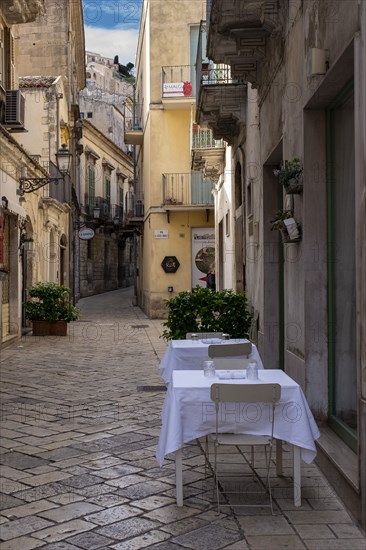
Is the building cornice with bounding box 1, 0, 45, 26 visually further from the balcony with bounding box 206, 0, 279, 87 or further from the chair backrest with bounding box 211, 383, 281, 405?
the chair backrest with bounding box 211, 383, 281, 405

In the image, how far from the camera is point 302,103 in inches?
231

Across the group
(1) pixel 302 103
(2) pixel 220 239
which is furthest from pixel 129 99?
(1) pixel 302 103

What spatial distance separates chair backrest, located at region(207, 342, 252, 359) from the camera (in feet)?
20.3

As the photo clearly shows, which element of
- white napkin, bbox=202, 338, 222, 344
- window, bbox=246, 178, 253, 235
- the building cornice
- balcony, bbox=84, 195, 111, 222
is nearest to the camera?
white napkin, bbox=202, 338, 222, 344

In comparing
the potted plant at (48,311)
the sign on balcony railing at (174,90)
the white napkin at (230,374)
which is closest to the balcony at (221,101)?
the potted plant at (48,311)

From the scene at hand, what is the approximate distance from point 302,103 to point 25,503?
12.1ft

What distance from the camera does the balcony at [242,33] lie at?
7258mm

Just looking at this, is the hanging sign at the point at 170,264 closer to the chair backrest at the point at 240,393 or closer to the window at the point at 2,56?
the window at the point at 2,56

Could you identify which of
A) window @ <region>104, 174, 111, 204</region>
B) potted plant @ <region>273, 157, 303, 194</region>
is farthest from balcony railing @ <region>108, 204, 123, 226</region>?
potted plant @ <region>273, 157, 303, 194</region>

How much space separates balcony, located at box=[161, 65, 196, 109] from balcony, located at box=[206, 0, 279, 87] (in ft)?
41.4

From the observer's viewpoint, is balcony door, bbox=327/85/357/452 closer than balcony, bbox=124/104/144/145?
Yes

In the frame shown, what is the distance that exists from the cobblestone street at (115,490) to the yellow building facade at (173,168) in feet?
44.2

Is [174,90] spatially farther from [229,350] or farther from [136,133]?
[229,350]

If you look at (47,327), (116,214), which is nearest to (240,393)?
(47,327)
